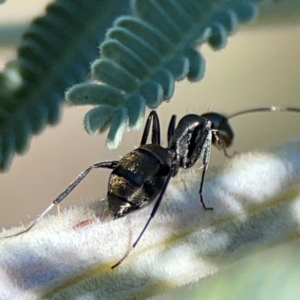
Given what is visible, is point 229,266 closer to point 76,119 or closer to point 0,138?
point 0,138

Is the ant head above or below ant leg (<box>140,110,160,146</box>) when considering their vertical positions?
below

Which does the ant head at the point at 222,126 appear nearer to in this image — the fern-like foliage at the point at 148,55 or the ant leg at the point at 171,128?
the ant leg at the point at 171,128

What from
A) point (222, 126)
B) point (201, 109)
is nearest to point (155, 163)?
point (222, 126)

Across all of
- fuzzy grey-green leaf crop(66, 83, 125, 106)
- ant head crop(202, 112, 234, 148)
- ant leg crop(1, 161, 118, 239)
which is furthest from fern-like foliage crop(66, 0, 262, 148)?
ant head crop(202, 112, 234, 148)

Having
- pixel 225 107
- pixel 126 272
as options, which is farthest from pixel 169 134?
pixel 126 272

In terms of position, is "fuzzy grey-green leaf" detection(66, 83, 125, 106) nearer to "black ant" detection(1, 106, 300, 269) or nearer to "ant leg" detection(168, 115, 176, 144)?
"black ant" detection(1, 106, 300, 269)
